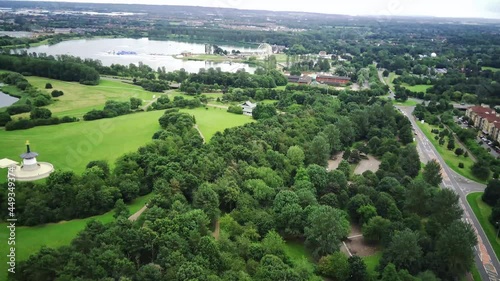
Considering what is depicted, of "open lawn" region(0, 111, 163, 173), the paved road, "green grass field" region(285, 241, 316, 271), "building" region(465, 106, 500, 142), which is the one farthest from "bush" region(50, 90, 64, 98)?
"building" region(465, 106, 500, 142)

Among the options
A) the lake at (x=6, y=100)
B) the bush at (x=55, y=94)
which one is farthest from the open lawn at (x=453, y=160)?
the lake at (x=6, y=100)

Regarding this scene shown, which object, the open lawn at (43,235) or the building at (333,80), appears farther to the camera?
the building at (333,80)

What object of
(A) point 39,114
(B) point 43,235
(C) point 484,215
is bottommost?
(C) point 484,215

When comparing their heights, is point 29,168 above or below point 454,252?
above

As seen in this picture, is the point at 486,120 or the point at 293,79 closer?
the point at 486,120

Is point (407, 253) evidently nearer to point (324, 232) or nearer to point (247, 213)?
point (324, 232)

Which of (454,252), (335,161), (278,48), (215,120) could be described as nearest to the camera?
(454,252)

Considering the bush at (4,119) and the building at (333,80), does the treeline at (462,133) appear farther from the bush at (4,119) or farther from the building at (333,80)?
the bush at (4,119)

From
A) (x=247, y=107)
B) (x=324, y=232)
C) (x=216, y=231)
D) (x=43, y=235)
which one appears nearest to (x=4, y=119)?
(x=43, y=235)

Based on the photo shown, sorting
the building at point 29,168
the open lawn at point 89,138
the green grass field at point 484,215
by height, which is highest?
the building at point 29,168
